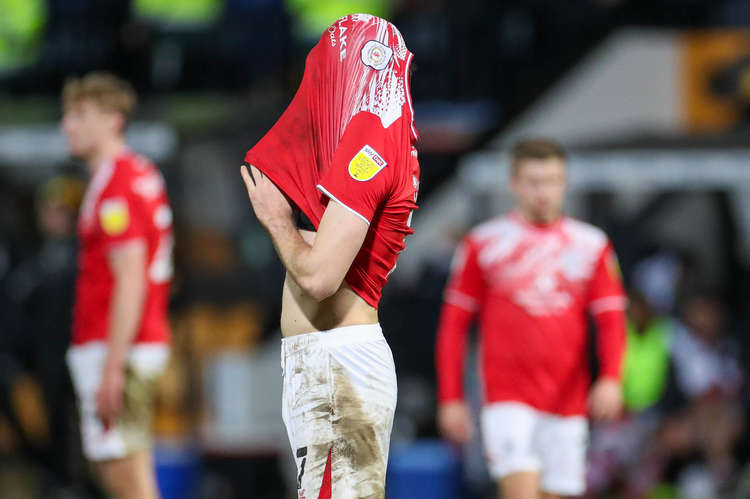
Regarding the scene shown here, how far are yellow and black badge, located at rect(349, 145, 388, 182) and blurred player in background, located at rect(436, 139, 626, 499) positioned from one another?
2.55 metres

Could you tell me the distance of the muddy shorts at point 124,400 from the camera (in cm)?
571

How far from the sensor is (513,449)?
5938 millimetres

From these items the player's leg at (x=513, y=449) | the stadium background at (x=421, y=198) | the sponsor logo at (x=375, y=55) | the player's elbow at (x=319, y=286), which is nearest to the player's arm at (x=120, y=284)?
the player's leg at (x=513, y=449)

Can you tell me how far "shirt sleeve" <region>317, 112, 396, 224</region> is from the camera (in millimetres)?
3582

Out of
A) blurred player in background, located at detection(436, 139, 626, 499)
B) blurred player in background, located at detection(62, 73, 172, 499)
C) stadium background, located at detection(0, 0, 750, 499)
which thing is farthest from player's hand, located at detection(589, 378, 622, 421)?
stadium background, located at detection(0, 0, 750, 499)

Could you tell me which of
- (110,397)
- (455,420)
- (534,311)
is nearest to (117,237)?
(110,397)

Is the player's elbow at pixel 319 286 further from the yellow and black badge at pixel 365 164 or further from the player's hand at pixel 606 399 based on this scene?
the player's hand at pixel 606 399

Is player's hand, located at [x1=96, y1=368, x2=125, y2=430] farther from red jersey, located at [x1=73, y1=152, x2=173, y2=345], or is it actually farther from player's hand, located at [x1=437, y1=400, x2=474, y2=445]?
player's hand, located at [x1=437, y1=400, x2=474, y2=445]

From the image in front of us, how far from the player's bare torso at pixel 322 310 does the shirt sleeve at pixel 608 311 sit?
2.61 meters

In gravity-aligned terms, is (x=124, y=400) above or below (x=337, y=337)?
below

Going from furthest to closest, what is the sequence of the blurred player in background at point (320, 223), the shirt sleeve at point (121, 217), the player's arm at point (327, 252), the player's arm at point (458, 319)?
1. the player's arm at point (458, 319)
2. the shirt sleeve at point (121, 217)
3. the blurred player in background at point (320, 223)
4. the player's arm at point (327, 252)

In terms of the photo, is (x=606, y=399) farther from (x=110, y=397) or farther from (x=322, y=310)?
(x=322, y=310)

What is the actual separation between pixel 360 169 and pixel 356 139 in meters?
0.08

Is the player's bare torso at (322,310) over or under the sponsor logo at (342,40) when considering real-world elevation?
under
